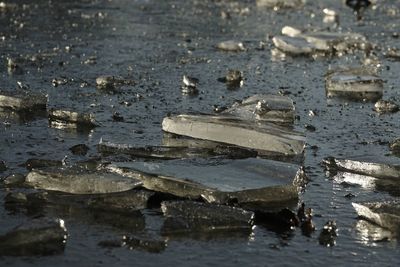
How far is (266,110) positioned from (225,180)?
2.43m

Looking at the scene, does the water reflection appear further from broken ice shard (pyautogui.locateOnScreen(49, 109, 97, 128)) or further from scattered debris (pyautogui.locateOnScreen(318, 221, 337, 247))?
broken ice shard (pyautogui.locateOnScreen(49, 109, 97, 128))

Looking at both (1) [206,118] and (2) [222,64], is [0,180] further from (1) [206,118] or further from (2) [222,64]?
(2) [222,64]

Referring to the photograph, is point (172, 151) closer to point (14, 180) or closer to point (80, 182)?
point (80, 182)

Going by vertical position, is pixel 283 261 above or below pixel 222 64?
below

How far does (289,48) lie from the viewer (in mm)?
13102

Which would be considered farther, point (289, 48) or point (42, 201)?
point (289, 48)

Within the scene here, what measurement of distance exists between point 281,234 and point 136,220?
1.00 m

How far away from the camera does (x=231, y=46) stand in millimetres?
13297

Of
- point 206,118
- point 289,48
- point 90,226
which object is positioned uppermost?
point 289,48

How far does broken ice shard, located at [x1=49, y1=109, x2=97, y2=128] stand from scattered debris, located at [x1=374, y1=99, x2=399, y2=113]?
3.42 meters

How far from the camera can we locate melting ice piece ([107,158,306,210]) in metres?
5.27

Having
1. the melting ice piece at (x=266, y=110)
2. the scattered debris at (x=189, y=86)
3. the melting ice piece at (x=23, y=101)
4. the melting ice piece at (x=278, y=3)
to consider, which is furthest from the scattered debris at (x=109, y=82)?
the melting ice piece at (x=278, y=3)

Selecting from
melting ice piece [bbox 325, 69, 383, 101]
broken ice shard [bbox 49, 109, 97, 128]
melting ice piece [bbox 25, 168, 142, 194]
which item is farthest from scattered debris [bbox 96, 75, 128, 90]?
melting ice piece [bbox 25, 168, 142, 194]

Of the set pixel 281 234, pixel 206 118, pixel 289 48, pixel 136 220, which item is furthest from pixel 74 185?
pixel 289 48
